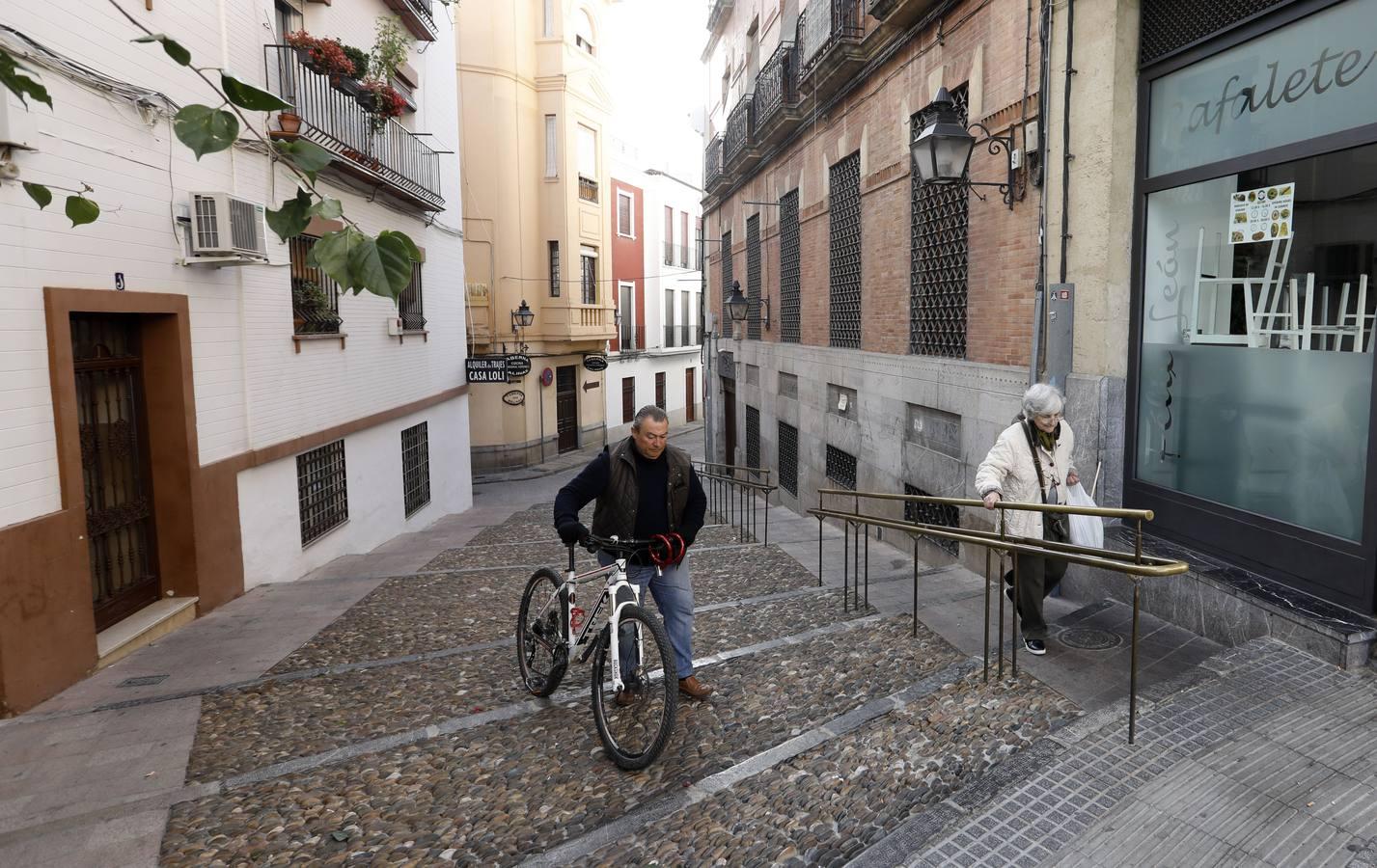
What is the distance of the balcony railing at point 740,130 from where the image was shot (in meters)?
17.2

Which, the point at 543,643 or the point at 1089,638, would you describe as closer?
the point at 543,643

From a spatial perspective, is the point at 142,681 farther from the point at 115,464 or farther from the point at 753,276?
the point at 753,276

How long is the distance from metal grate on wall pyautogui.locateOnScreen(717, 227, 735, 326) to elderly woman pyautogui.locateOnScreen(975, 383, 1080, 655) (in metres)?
16.3

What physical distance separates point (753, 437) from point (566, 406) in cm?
929

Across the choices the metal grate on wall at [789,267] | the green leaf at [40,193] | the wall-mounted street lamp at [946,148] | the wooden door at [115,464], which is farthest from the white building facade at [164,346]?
the metal grate on wall at [789,267]

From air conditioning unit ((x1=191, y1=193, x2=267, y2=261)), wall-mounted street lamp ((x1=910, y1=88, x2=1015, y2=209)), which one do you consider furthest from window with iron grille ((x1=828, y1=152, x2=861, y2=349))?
air conditioning unit ((x1=191, y1=193, x2=267, y2=261))

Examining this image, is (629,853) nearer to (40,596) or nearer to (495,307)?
(40,596)

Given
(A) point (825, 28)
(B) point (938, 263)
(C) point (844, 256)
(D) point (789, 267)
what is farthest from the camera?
(D) point (789, 267)

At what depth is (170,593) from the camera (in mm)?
6875

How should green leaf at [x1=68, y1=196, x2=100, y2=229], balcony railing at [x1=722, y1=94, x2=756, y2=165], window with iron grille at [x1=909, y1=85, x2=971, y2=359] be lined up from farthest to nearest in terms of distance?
1. balcony railing at [x1=722, y1=94, x2=756, y2=165]
2. window with iron grille at [x1=909, y1=85, x2=971, y2=359]
3. green leaf at [x1=68, y1=196, x2=100, y2=229]

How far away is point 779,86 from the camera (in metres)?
14.8

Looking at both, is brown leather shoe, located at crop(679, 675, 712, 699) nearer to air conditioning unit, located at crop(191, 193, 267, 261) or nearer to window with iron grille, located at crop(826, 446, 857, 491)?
air conditioning unit, located at crop(191, 193, 267, 261)

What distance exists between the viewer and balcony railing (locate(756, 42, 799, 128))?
1411 centimetres

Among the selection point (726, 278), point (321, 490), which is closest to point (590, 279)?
point (726, 278)
